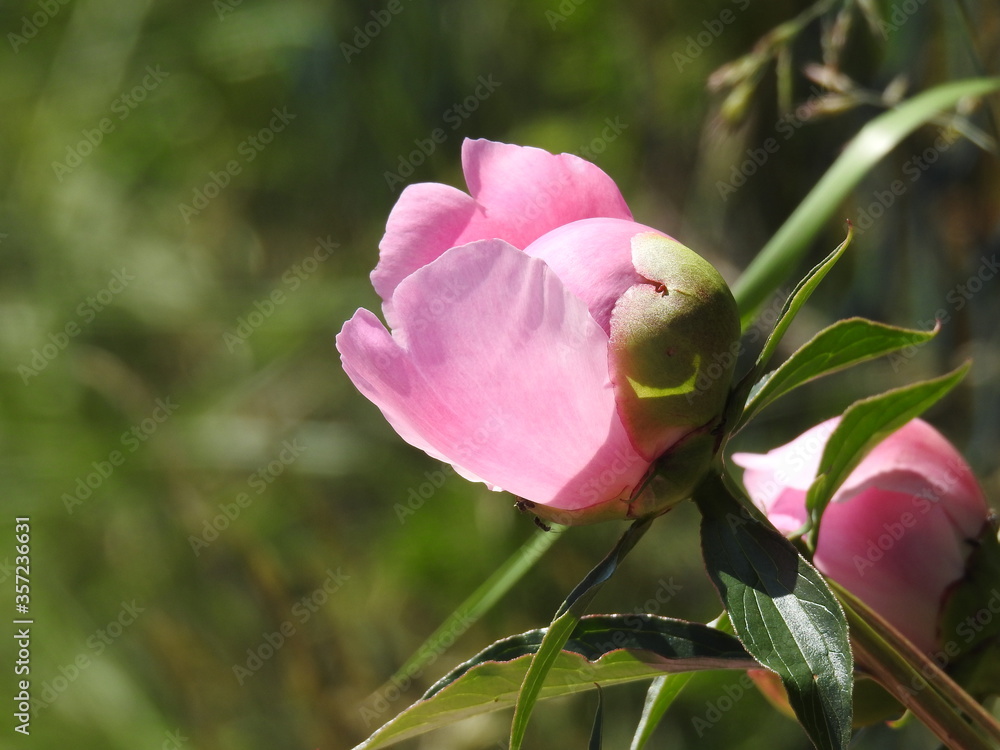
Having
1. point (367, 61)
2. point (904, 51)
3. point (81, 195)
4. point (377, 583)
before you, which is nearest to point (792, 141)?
point (904, 51)

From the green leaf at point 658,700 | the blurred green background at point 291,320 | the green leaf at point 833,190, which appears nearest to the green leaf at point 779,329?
the green leaf at point 658,700

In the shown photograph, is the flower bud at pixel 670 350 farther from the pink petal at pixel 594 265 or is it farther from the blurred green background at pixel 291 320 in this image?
the blurred green background at pixel 291 320

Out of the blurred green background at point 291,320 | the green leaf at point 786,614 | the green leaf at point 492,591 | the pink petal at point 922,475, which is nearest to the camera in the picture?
the green leaf at point 786,614

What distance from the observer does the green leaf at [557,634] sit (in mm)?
296

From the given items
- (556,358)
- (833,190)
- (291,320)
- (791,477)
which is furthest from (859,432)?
(291,320)

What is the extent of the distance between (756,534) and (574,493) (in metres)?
0.06

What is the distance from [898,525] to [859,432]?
6cm

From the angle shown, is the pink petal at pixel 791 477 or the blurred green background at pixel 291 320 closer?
the pink petal at pixel 791 477

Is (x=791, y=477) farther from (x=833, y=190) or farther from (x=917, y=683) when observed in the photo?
(x=833, y=190)

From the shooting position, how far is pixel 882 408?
1.18ft

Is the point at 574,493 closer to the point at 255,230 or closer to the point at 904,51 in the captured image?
the point at 904,51

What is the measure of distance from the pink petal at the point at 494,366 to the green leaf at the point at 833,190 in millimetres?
261

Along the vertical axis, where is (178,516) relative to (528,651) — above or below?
below

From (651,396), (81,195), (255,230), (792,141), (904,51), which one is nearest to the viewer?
(651,396)
